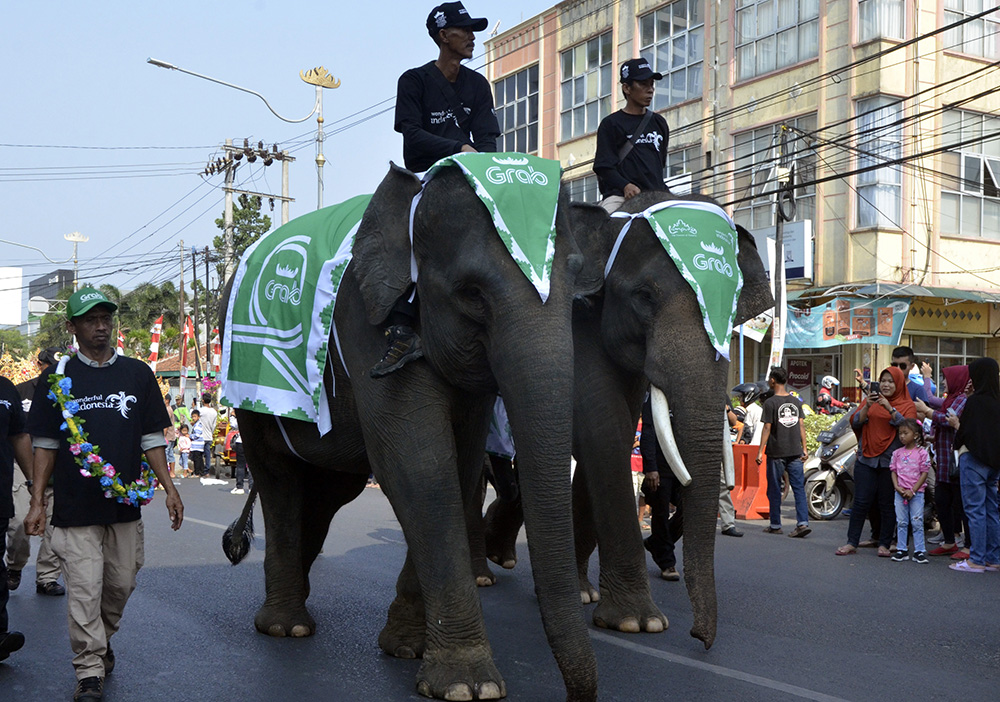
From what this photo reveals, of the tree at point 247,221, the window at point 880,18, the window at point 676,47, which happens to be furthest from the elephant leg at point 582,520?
the tree at point 247,221

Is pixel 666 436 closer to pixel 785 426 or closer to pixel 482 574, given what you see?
pixel 482 574

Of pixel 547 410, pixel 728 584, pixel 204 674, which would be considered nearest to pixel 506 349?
pixel 547 410

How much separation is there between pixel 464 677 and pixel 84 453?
2.09 meters

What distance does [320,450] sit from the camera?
6188 mm

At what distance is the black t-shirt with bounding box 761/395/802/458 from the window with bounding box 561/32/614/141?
1906cm

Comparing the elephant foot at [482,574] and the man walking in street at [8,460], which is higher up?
the man walking in street at [8,460]

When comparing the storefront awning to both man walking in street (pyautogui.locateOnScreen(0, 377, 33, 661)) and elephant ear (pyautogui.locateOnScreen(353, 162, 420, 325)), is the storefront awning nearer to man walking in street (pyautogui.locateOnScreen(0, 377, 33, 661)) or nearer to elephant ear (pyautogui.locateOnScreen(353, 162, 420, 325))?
elephant ear (pyautogui.locateOnScreen(353, 162, 420, 325))

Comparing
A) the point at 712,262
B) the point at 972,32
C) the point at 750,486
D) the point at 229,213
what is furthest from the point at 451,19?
the point at 229,213

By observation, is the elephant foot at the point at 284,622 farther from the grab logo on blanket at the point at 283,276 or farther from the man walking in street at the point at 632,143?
the man walking in street at the point at 632,143

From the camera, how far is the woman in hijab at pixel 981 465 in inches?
391

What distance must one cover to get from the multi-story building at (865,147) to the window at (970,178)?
0.11ft

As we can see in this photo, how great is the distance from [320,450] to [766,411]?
7.33 meters

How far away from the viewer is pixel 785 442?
12242 mm

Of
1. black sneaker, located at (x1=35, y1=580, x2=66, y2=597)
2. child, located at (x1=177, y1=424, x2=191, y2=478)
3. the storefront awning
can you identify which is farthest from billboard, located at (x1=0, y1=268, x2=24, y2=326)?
black sneaker, located at (x1=35, y1=580, x2=66, y2=597)
